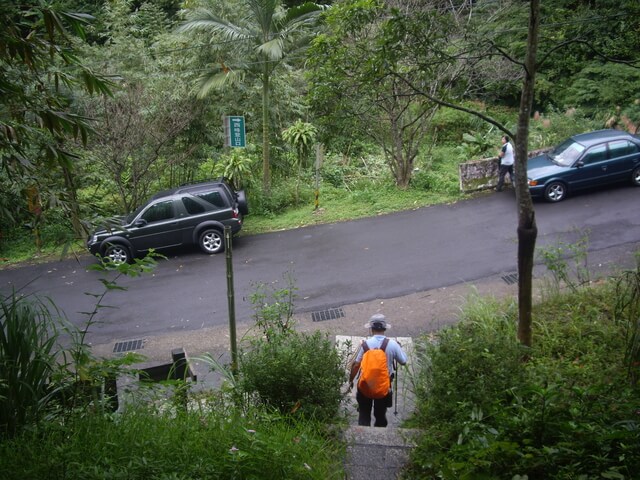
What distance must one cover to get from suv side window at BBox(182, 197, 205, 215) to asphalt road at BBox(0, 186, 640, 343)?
1.08m

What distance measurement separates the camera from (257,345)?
6.08 meters

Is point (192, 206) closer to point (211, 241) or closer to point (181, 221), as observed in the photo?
point (181, 221)

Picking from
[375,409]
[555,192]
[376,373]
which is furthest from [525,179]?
[555,192]

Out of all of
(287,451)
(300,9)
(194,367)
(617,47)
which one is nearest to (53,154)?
(287,451)

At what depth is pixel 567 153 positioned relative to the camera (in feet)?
53.1

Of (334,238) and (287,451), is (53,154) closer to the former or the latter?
(287,451)

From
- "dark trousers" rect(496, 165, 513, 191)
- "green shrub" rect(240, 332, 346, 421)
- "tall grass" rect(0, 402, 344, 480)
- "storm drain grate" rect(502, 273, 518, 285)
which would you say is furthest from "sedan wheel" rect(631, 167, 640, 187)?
"tall grass" rect(0, 402, 344, 480)

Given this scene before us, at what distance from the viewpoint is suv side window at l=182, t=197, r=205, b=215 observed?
15.0 m

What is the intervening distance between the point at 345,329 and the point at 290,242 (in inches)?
189

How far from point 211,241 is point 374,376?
932 centimetres

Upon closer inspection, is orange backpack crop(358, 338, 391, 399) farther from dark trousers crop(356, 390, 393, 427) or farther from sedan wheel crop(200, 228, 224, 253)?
sedan wheel crop(200, 228, 224, 253)

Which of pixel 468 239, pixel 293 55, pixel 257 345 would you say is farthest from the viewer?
pixel 293 55

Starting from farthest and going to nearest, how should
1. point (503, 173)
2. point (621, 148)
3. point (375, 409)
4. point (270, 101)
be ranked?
point (270, 101) → point (503, 173) → point (621, 148) → point (375, 409)

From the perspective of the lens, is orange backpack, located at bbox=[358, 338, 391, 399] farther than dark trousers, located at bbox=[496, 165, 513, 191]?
No
